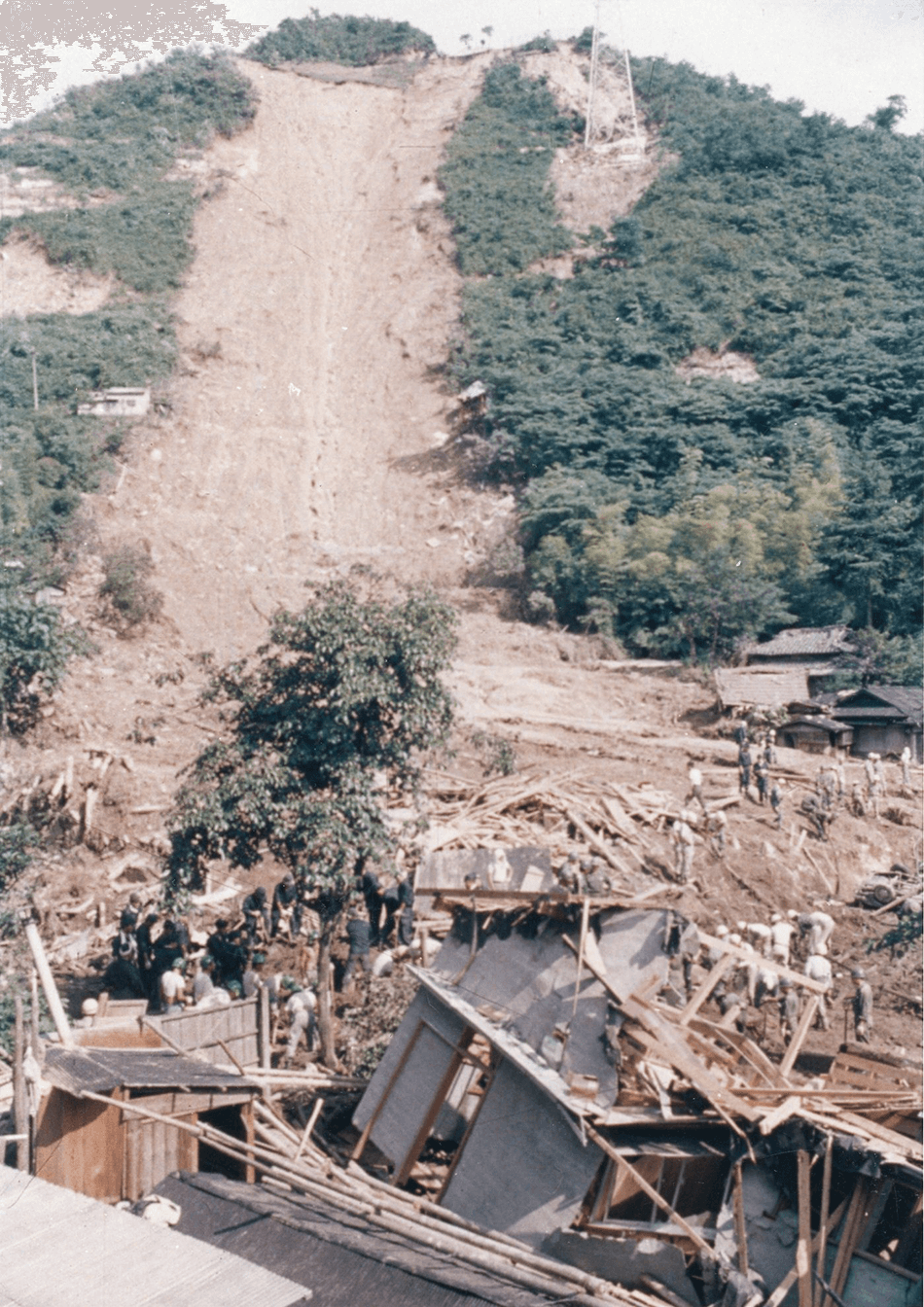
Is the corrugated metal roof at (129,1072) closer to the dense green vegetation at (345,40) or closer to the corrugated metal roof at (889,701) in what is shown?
the corrugated metal roof at (889,701)

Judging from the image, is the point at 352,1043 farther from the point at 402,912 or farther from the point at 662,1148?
the point at 662,1148

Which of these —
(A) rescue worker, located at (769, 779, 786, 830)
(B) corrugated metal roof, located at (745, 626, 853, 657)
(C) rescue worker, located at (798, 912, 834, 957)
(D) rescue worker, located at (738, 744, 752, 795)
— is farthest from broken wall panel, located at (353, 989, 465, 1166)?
(B) corrugated metal roof, located at (745, 626, 853, 657)

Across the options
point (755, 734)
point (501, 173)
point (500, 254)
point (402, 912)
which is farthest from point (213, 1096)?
point (501, 173)

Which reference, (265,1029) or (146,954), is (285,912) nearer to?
(146,954)

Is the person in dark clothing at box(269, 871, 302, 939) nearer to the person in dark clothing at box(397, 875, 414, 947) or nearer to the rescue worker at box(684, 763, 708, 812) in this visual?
the person in dark clothing at box(397, 875, 414, 947)

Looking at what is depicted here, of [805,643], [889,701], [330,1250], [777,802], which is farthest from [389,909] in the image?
[805,643]

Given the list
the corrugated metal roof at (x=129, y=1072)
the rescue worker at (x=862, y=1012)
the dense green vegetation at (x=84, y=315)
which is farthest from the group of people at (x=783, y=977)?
the dense green vegetation at (x=84, y=315)

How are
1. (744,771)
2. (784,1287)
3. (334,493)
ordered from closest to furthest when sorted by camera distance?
(784,1287) → (744,771) → (334,493)

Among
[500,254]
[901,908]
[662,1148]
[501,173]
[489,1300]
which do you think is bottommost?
[901,908]
